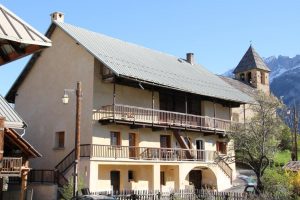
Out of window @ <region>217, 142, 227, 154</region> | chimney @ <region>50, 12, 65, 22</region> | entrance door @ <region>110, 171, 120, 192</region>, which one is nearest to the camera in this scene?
entrance door @ <region>110, 171, 120, 192</region>

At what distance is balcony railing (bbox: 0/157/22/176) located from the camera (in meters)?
19.9

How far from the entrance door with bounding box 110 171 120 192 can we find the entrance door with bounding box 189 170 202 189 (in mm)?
8243

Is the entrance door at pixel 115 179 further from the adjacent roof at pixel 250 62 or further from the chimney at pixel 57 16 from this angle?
the adjacent roof at pixel 250 62

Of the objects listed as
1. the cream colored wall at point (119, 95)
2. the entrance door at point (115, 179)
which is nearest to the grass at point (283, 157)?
the cream colored wall at point (119, 95)

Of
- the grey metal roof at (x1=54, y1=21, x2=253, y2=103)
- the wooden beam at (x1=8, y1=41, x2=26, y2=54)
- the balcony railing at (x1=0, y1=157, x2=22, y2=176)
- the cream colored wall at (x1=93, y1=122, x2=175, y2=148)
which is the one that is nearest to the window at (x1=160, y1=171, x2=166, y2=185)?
the cream colored wall at (x1=93, y1=122, x2=175, y2=148)

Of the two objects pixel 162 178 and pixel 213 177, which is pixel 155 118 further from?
A: pixel 213 177

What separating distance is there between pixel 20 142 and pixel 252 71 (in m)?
46.8

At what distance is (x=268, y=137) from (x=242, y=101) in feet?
44.5

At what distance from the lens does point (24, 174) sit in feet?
69.7

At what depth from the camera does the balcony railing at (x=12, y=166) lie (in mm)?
19891

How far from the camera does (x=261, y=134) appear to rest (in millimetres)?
24312

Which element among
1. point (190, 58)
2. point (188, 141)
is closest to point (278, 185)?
point (188, 141)

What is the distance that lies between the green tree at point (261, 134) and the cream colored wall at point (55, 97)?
969 cm

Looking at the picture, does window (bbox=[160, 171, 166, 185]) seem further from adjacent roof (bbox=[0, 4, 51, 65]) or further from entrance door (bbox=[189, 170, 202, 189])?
adjacent roof (bbox=[0, 4, 51, 65])
